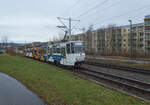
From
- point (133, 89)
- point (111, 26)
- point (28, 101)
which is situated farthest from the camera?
point (111, 26)

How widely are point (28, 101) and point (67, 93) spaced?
5.47 feet

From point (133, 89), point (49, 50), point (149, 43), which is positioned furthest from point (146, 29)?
point (133, 89)

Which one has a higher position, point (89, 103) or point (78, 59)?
point (78, 59)

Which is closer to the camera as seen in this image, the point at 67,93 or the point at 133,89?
the point at 67,93

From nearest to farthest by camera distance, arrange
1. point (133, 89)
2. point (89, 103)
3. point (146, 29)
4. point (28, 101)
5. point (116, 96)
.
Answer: point (89, 103)
point (28, 101)
point (116, 96)
point (133, 89)
point (146, 29)

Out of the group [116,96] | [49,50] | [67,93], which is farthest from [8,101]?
[49,50]

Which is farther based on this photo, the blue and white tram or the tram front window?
the tram front window

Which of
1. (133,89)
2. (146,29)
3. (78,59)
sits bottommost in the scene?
(133,89)

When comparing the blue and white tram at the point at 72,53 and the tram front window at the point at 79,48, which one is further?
the tram front window at the point at 79,48

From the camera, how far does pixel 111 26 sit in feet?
193

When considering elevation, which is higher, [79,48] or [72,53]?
[79,48]

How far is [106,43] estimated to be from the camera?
61312mm

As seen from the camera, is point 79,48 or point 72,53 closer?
point 72,53

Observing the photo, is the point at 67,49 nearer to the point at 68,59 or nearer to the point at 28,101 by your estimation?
the point at 68,59
